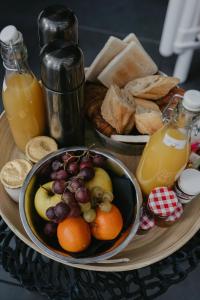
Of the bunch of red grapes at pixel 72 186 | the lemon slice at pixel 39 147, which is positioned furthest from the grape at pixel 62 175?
the lemon slice at pixel 39 147

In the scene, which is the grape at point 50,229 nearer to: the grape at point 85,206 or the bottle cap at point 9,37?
the grape at point 85,206

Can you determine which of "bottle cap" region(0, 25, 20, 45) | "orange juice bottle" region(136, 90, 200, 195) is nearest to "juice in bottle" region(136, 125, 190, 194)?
"orange juice bottle" region(136, 90, 200, 195)

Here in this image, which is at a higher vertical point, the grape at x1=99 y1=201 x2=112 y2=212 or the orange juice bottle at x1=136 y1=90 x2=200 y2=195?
the orange juice bottle at x1=136 y1=90 x2=200 y2=195

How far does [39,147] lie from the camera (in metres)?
0.82

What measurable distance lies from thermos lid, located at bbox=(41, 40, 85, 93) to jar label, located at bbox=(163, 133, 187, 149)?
8.1 inches

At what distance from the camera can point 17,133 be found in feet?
2.78

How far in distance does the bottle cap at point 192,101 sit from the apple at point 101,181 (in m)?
0.23

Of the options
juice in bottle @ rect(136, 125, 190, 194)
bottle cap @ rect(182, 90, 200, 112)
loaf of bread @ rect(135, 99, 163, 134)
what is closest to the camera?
bottle cap @ rect(182, 90, 200, 112)

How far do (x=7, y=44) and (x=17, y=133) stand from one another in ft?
0.80

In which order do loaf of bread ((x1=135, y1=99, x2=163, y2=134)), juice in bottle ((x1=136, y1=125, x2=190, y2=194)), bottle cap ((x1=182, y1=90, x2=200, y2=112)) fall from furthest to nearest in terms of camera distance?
loaf of bread ((x1=135, y1=99, x2=163, y2=134)) < juice in bottle ((x1=136, y1=125, x2=190, y2=194)) < bottle cap ((x1=182, y1=90, x2=200, y2=112))

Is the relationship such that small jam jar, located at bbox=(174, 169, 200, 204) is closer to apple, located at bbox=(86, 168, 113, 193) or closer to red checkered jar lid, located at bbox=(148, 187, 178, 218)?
red checkered jar lid, located at bbox=(148, 187, 178, 218)

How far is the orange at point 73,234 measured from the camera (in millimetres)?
655

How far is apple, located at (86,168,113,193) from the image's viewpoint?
2.35 ft

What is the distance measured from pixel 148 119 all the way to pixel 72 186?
25 centimetres
